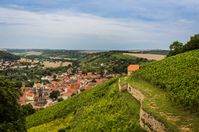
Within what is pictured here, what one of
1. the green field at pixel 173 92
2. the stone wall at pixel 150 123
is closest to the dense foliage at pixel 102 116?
the stone wall at pixel 150 123

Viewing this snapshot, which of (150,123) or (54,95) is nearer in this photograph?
(150,123)

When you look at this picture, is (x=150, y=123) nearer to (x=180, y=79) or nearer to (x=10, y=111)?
Answer: (x=180, y=79)

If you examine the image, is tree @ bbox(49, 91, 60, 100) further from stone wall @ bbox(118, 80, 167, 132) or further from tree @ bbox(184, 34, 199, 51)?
stone wall @ bbox(118, 80, 167, 132)

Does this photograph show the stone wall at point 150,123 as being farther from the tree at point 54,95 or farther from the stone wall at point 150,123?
the tree at point 54,95

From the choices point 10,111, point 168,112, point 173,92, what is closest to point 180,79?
point 173,92

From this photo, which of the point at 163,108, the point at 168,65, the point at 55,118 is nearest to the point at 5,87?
the point at 163,108

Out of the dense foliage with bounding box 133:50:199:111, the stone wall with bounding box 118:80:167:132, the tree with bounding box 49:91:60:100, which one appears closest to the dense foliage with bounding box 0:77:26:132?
the stone wall with bounding box 118:80:167:132
